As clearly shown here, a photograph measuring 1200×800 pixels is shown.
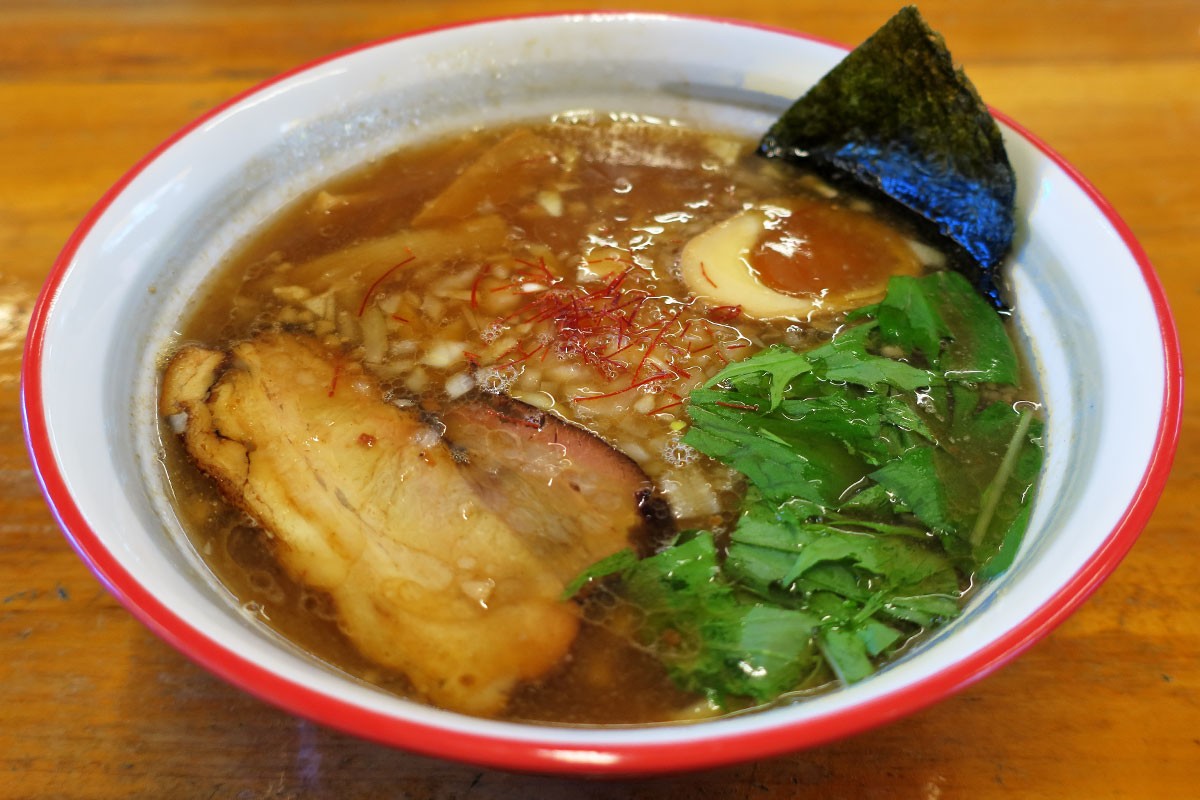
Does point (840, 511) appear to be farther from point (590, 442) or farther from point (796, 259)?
point (796, 259)

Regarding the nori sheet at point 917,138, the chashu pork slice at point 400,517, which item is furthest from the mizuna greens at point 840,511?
the nori sheet at point 917,138

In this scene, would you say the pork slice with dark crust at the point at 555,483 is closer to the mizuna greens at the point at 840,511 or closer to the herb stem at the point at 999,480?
the mizuna greens at the point at 840,511

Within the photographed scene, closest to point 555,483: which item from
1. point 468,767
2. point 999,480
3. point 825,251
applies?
point 468,767

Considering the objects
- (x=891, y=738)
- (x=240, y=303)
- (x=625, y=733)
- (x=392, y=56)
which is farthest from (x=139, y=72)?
(x=891, y=738)

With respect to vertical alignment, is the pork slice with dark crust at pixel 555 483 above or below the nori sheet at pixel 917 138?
below

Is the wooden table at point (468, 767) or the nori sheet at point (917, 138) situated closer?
the wooden table at point (468, 767)
